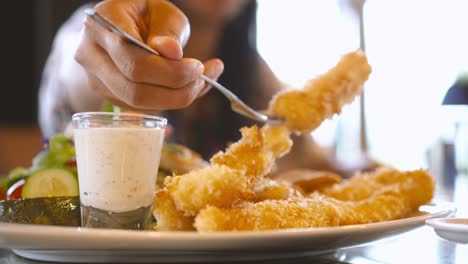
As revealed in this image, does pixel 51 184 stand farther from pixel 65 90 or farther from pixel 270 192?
pixel 65 90

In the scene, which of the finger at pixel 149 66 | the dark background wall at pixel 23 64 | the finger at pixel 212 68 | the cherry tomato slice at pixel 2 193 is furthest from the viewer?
the dark background wall at pixel 23 64

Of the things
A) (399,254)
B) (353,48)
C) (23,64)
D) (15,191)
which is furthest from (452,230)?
(23,64)

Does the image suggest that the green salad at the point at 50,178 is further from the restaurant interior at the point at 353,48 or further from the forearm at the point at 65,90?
the restaurant interior at the point at 353,48

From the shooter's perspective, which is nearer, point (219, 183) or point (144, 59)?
point (219, 183)

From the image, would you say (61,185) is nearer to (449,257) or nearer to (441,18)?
(449,257)

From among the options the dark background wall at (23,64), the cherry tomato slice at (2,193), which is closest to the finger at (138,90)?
the cherry tomato slice at (2,193)

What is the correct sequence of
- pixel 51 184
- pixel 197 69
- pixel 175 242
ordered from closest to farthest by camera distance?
pixel 175 242, pixel 197 69, pixel 51 184
